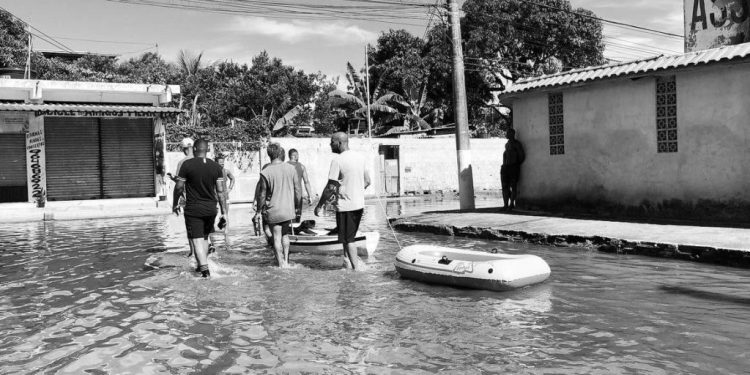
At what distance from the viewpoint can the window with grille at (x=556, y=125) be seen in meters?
15.3

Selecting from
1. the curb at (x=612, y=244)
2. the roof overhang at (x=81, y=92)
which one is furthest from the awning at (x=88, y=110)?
the curb at (x=612, y=244)

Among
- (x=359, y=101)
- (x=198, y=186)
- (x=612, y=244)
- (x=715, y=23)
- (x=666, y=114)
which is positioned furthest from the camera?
(x=359, y=101)

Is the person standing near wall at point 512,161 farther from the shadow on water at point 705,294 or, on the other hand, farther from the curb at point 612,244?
the shadow on water at point 705,294

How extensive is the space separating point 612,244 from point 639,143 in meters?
3.53

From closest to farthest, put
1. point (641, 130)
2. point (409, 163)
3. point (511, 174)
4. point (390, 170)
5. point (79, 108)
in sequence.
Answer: point (641, 130) < point (511, 174) < point (79, 108) < point (390, 170) < point (409, 163)

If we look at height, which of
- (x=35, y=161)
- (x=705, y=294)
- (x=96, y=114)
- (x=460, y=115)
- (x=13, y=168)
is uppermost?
(x=96, y=114)

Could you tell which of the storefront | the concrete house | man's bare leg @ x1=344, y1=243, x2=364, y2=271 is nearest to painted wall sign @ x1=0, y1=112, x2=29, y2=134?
the storefront

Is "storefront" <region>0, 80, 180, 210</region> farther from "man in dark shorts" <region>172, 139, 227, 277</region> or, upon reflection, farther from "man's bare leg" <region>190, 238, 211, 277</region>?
"man's bare leg" <region>190, 238, 211, 277</region>

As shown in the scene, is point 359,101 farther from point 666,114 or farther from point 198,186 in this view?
point 198,186

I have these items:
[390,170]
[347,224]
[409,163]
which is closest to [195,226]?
[347,224]

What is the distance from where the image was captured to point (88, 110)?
73.5 ft

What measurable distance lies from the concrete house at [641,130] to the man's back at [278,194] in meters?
7.86

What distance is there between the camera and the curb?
9297 mm

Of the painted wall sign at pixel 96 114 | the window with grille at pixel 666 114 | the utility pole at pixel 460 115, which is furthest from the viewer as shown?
the painted wall sign at pixel 96 114
